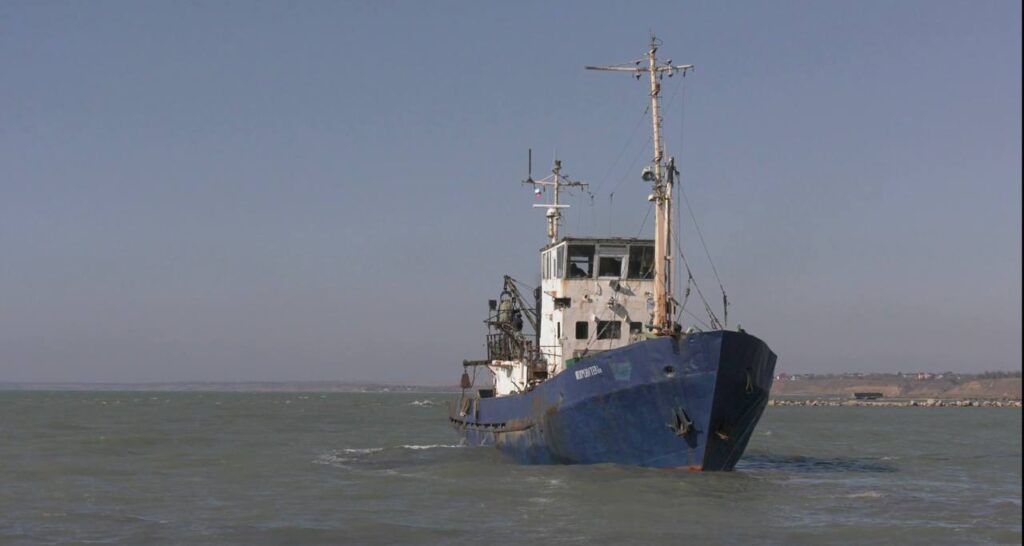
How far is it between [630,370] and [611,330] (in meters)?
5.20

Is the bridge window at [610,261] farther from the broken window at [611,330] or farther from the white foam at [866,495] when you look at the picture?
the white foam at [866,495]

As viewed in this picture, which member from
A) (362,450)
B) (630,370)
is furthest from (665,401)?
(362,450)

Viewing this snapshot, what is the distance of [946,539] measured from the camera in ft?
69.2

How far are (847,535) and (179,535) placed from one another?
12939 mm

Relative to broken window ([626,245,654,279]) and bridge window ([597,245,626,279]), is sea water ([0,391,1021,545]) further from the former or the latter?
broken window ([626,245,654,279])

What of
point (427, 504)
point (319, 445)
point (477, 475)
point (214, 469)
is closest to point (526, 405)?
point (477, 475)

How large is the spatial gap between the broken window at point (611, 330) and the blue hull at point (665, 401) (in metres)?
3.09

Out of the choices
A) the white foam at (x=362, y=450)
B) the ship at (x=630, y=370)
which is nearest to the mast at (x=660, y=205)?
the ship at (x=630, y=370)

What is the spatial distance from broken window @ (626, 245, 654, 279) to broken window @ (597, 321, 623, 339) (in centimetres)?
151

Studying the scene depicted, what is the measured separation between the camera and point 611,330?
3366 cm

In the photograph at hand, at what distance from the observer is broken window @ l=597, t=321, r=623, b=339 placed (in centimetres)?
3359

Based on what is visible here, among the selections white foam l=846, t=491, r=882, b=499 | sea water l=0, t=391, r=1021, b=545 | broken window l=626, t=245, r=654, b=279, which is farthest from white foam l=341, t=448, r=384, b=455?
white foam l=846, t=491, r=882, b=499

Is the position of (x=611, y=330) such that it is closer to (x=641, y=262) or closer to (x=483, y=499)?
(x=641, y=262)

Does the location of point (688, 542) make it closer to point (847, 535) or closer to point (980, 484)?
point (847, 535)
